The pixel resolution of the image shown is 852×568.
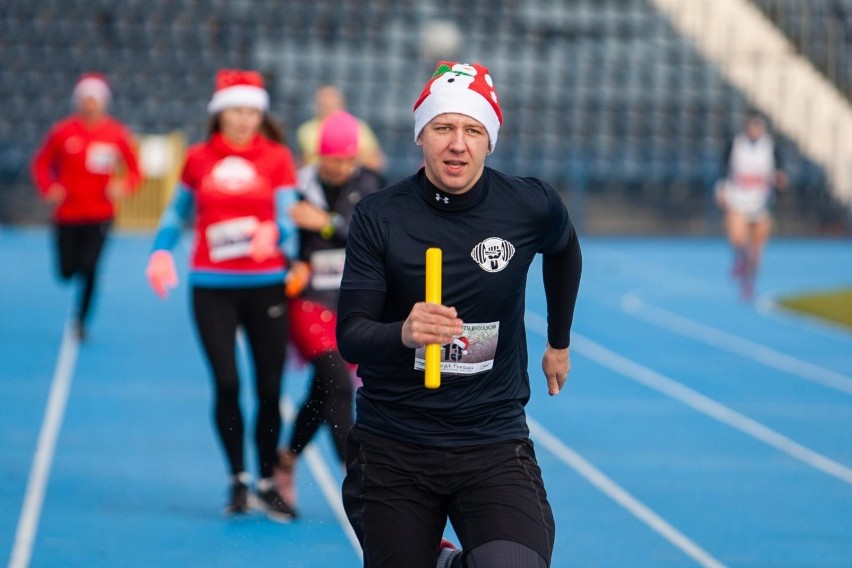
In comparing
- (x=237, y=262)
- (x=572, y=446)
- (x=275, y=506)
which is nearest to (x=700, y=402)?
(x=572, y=446)

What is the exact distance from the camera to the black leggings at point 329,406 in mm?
7363

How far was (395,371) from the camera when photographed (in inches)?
167

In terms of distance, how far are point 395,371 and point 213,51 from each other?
25583 mm

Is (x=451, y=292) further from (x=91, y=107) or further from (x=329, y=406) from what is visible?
(x=91, y=107)

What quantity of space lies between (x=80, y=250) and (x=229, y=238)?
22.7ft

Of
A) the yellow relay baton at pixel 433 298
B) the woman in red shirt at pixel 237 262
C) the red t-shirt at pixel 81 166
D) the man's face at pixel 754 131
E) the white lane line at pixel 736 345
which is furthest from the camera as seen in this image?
the man's face at pixel 754 131

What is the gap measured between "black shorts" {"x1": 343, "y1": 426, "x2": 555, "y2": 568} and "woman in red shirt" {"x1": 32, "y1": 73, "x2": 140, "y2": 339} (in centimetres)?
1002

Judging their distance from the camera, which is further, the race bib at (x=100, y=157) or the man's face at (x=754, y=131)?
the man's face at (x=754, y=131)

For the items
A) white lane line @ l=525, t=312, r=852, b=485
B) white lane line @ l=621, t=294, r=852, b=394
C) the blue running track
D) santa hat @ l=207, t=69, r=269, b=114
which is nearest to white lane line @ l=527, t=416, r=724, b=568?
the blue running track

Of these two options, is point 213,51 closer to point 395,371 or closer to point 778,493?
point 778,493

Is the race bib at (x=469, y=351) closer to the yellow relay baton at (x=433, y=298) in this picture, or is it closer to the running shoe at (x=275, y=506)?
the yellow relay baton at (x=433, y=298)

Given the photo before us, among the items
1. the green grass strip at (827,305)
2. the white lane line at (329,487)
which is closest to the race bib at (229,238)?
the white lane line at (329,487)

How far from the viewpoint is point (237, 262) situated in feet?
24.3

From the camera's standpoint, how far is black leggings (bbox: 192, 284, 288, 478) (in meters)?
7.35
